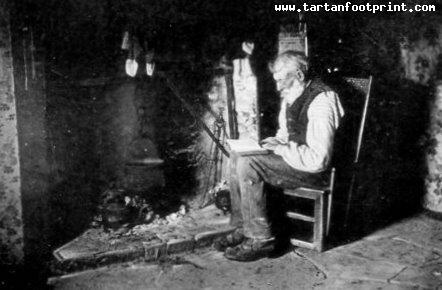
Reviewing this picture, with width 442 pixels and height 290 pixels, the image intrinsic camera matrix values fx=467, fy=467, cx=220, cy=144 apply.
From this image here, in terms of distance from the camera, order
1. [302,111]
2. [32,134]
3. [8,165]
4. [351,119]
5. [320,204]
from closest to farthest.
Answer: [8,165], [32,134], [302,111], [320,204], [351,119]

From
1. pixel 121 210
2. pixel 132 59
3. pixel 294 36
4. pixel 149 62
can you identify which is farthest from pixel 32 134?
pixel 294 36

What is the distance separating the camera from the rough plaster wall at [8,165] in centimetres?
448

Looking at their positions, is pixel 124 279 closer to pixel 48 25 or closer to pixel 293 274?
pixel 293 274

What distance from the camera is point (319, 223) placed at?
528 centimetres

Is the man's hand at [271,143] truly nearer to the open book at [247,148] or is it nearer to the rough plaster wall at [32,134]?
the open book at [247,148]

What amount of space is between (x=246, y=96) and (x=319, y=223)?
89.8 inches

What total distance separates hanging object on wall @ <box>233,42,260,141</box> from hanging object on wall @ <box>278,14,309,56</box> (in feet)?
1.54

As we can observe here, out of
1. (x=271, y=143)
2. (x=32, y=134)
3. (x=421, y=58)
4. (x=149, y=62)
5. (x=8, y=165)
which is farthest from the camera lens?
(x=421, y=58)

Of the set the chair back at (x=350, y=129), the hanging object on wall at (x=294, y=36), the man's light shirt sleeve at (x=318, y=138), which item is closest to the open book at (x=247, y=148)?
the man's light shirt sleeve at (x=318, y=138)

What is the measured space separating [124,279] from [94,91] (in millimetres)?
2469

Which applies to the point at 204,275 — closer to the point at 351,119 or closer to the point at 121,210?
the point at 121,210

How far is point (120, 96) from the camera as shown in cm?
629

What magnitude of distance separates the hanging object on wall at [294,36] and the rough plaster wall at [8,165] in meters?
3.69

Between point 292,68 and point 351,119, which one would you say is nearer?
point 292,68
